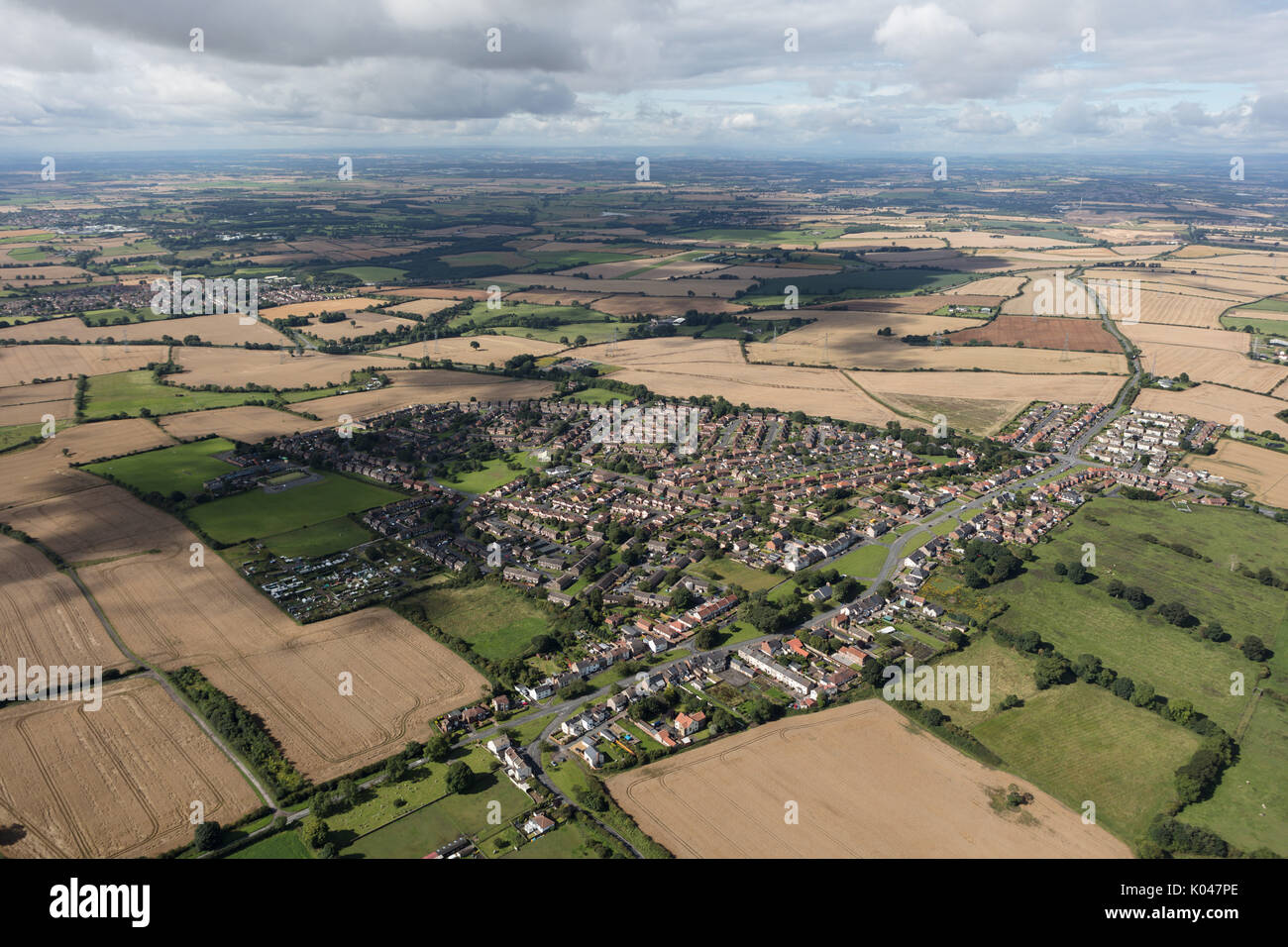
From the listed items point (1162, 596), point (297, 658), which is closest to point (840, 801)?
point (297, 658)

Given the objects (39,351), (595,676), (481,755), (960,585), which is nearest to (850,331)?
(960,585)

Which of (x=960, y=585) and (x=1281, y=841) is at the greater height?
(x=960, y=585)

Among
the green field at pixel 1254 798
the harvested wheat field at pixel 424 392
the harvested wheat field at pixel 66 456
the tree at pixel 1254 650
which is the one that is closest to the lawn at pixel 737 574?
the green field at pixel 1254 798

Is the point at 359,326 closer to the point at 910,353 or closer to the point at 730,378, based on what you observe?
the point at 730,378
